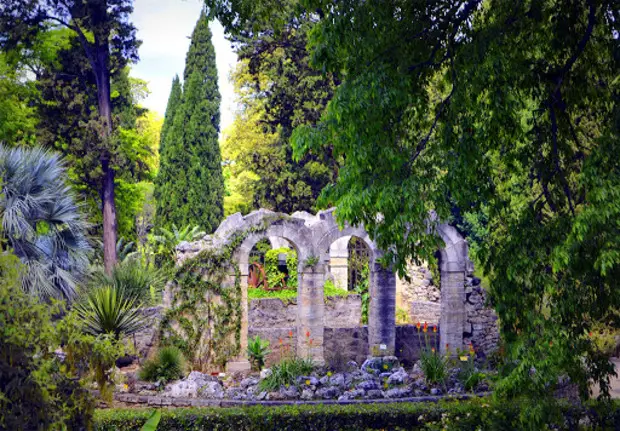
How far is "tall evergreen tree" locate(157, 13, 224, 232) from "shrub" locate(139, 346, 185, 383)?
14247mm

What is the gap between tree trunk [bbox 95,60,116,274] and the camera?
71.4ft

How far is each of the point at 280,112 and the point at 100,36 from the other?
6.19m

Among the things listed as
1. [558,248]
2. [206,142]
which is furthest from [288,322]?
[558,248]

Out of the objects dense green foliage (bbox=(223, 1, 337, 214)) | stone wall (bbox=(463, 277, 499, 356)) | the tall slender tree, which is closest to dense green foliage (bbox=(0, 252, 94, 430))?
stone wall (bbox=(463, 277, 499, 356))

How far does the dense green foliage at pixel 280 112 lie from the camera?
22422 millimetres

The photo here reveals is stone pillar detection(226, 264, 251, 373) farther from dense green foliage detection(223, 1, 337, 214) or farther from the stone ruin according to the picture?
dense green foliage detection(223, 1, 337, 214)

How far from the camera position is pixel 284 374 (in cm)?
1263

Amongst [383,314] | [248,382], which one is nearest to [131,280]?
[248,382]

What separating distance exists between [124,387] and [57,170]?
435cm

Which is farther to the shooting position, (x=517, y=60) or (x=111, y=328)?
(x=111, y=328)

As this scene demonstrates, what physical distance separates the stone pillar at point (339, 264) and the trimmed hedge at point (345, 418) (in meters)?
13.2

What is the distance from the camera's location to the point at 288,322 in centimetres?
2002

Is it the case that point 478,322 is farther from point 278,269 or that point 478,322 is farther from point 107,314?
point 278,269

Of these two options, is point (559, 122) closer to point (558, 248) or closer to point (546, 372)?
point (558, 248)
